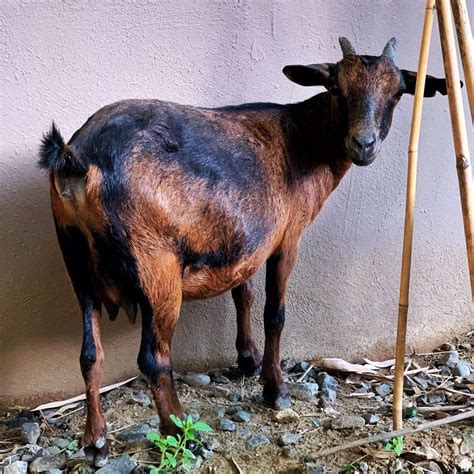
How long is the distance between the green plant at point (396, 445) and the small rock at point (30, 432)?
4.71 ft

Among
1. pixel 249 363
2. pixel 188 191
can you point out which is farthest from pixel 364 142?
pixel 249 363

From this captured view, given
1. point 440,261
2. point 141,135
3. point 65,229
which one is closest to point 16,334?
point 65,229

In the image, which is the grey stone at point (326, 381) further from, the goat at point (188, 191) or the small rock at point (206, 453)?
the small rock at point (206, 453)

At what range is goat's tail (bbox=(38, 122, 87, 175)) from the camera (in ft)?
6.54

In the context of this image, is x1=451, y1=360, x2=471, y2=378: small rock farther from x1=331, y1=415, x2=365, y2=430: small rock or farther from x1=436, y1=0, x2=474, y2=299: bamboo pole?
x1=436, y1=0, x2=474, y2=299: bamboo pole

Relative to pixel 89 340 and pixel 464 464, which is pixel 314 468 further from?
pixel 89 340

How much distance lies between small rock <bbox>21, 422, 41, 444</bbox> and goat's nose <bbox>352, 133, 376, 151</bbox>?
177 cm

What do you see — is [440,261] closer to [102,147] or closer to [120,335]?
[120,335]

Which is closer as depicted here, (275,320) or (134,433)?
(134,433)

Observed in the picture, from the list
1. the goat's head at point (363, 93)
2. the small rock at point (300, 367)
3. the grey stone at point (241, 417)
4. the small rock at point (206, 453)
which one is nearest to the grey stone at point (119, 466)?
the small rock at point (206, 453)

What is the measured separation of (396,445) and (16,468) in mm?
1447

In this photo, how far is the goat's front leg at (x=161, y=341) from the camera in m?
2.18

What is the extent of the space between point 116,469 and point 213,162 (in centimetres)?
120

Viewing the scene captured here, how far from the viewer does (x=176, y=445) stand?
226 centimetres
